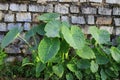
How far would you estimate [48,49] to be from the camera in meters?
4.25

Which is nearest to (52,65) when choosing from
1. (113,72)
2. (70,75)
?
(70,75)

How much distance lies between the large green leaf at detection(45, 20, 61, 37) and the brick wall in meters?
0.64

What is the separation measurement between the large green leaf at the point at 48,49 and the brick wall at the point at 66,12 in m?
0.73

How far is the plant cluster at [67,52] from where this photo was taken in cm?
428

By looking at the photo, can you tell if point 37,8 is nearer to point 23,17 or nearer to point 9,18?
point 23,17

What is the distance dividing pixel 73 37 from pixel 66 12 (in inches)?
29.4

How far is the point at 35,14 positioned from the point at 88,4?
711 millimetres

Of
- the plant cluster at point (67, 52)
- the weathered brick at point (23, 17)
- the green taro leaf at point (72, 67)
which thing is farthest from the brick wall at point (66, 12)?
the green taro leaf at point (72, 67)

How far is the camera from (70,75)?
452 cm

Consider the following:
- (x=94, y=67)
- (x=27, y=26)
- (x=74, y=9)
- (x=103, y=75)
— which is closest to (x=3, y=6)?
(x=27, y=26)

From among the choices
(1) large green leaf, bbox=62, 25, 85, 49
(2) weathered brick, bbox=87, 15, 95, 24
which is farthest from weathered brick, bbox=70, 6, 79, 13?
(1) large green leaf, bbox=62, 25, 85, 49

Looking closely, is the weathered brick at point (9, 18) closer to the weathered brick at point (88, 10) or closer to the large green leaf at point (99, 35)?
the weathered brick at point (88, 10)

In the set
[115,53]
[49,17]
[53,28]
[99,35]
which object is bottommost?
[115,53]

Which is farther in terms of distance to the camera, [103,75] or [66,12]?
[66,12]
